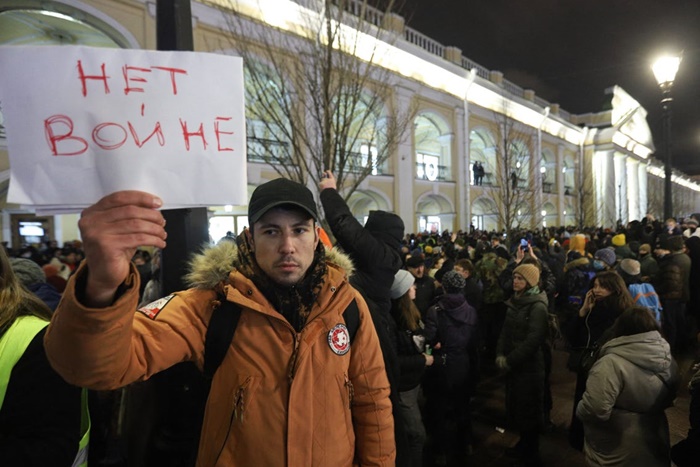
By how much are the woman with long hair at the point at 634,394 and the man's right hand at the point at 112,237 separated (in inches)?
117

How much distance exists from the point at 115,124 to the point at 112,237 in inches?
16.9

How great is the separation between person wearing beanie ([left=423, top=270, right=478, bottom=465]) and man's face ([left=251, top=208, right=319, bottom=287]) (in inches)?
102

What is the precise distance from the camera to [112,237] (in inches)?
37.3

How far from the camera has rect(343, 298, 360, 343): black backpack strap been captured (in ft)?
5.39

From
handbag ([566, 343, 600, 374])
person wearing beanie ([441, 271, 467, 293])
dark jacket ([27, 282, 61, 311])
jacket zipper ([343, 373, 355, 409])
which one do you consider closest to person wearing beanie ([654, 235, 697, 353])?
handbag ([566, 343, 600, 374])

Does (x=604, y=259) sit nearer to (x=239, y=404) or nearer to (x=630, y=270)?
(x=630, y=270)

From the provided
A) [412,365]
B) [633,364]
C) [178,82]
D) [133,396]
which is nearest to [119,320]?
[178,82]

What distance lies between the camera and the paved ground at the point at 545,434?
12.7 feet

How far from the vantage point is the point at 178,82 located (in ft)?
4.12

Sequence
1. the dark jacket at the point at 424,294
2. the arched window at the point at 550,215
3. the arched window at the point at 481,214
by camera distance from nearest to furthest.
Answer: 1. the dark jacket at the point at 424,294
2. the arched window at the point at 481,214
3. the arched window at the point at 550,215

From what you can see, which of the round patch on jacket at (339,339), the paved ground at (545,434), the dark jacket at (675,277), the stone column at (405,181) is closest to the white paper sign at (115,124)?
the round patch on jacket at (339,339)

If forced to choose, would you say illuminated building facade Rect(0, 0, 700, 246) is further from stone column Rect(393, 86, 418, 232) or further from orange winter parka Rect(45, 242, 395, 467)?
orange winter parka Rect(45, 242, 395, 467)

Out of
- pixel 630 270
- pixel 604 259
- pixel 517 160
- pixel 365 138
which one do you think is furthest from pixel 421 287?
pixel 517 160

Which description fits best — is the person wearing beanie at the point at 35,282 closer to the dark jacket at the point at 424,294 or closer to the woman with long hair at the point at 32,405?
the woman with long hair at the point at 32,405
